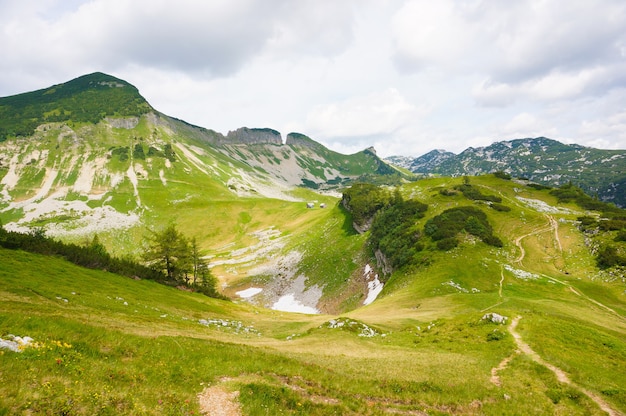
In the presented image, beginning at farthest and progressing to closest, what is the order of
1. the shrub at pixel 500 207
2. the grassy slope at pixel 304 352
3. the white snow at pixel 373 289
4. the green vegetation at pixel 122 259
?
1. the shrub at pixel 500 207
2. the white snow at pixel 373 289
3. the green vegetation at pixel 122 259
4. the grassy slope at pixel 304 352

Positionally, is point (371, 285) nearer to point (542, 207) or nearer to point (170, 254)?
point (170, 254)

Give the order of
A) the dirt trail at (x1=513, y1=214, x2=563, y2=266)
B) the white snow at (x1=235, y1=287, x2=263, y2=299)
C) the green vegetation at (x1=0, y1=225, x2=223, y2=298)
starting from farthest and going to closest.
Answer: the white snow at (x1=235, y1=287, x2=263, y2=299) → the dirt trail at (x1=513, y1=214, x2=563, y2=266) → the green vegetation at (x1=0, y1=225, x2=223, y2=298)

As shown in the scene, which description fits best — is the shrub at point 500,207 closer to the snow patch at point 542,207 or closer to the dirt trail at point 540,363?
the snow patch at point 542,207

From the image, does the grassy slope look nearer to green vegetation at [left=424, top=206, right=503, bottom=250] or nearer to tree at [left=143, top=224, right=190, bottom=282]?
tree at [left=143, top=224, right=190, bottom=282]

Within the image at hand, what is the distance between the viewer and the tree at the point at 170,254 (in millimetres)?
56219

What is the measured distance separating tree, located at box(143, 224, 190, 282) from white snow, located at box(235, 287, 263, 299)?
35223mm

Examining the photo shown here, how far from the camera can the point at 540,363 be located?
23.2 meters

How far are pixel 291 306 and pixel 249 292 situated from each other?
708 inches

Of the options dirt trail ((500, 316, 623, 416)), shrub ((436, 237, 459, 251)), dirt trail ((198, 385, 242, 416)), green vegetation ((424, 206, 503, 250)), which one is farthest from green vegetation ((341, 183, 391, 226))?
dirt trail ((198, 385, 242, 416))

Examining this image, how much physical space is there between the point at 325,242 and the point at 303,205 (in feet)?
268

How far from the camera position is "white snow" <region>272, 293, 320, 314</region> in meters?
80.2

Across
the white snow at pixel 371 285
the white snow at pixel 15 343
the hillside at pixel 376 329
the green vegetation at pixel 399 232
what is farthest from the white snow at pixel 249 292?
the white snow at pixel 15 343

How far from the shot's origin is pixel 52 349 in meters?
13.5

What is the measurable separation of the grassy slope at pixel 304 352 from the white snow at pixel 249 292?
46158mm
